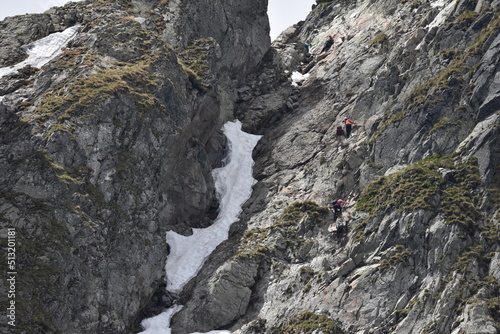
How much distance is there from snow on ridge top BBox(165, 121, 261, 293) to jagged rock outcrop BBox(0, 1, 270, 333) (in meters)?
1.05

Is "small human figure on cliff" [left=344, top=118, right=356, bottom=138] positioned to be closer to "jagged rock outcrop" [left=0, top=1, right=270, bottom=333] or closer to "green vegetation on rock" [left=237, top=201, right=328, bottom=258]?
"green vegetation on rock" [left=237, top=201, right=328, bottom=258]

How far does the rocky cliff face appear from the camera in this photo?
39562 mm

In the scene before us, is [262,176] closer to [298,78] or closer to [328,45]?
[298,78]

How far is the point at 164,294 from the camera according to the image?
4678cm

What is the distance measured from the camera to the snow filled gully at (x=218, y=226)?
47341 mm

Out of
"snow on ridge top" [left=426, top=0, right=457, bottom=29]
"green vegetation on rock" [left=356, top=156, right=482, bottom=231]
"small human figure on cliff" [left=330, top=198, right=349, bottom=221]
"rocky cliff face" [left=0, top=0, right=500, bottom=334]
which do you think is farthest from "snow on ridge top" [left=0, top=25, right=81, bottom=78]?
"snow on ridge top" [left=426, top=0, right=457, bottom=29]

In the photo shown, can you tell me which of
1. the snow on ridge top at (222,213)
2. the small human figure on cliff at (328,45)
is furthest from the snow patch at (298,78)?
the snow on ridge top at (222,213)

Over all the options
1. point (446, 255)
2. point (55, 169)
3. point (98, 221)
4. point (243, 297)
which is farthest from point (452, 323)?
point (55, 169)

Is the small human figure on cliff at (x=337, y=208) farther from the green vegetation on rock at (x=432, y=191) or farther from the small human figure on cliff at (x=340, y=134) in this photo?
the small human figure on cliff at (x=340, y=134)

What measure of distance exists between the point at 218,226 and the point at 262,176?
6.53 m

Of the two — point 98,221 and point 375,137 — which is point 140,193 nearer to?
point 98,221

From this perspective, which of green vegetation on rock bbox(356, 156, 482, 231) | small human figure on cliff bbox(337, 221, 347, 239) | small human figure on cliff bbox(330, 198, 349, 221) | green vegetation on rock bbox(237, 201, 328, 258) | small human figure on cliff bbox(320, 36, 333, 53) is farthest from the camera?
small human figure on cliff bbox(320, 36, 333, 53)

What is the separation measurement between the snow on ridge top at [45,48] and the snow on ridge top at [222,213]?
15990 mm

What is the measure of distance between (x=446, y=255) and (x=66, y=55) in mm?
33835
